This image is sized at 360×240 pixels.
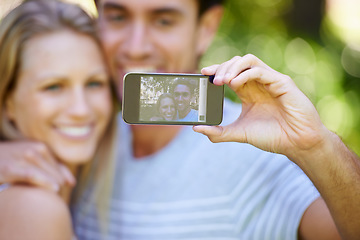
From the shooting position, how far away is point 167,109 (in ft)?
4.32

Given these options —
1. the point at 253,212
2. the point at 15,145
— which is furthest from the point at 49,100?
the point at 253,212

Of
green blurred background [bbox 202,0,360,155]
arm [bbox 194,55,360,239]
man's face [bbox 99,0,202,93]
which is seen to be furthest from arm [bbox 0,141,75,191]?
green blurred background [bbox 202,0,360,155]

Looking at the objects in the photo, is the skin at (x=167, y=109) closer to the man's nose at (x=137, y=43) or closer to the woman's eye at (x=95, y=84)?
the woman's eye at (x=95, y=84)

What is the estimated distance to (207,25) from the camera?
8.17ft

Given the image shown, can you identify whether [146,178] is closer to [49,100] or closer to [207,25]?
[49,100]

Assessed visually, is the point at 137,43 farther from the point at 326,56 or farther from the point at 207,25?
the point at 326,56

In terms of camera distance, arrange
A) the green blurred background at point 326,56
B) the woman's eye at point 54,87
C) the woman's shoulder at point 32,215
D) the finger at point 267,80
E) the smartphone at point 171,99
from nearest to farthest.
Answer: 1. the finger at point 267,80
2. the smartphone at point 171,99
3. the woman's shoulder at point 32,215
4. the woman's eye at point 54,87
5. the green blurred background at point 326,56

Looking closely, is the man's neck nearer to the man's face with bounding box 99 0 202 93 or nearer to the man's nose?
the man's face with bounding box 99 0 202 93

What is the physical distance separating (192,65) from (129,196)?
33.5 inches

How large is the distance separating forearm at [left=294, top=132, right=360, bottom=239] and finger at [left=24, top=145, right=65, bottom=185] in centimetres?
110

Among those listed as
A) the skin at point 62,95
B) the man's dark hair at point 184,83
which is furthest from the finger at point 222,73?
the skin at point 62,95

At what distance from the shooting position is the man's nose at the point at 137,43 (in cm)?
220

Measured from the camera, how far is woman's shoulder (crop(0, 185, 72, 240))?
1634mm

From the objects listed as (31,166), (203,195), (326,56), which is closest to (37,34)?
(31,166)
